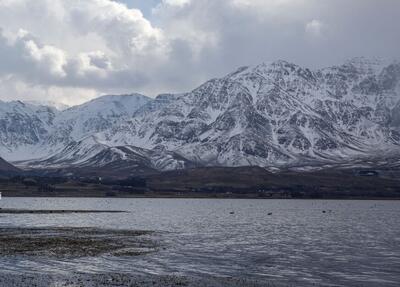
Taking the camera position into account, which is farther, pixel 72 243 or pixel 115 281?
pixel 72 243

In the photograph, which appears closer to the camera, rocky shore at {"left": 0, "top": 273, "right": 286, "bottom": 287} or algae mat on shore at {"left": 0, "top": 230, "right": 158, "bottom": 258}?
rocky shore at {"left": 0, "top": 273, "right": 286, "bottom": 287}

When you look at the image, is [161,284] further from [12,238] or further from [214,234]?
[214,234]

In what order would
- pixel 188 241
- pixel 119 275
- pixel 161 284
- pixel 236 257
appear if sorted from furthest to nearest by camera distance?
pixel 188 241
pixel 236 257
pixel 119 275
pixel 161 284

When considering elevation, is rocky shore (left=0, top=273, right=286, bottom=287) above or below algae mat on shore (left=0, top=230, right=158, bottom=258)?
below

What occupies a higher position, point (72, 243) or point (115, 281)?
point (72, 243)

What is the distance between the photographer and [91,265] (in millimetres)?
77312

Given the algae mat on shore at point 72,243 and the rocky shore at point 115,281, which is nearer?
the rocky shore at point 115,281

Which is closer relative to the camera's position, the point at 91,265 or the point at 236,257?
the point at 91,265

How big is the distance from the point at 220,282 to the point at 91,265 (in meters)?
18.7

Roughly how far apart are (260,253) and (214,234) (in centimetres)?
3853

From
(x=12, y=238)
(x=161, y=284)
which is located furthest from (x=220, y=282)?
(x=12, y=238)

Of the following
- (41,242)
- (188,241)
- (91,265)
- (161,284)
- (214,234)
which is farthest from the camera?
(214,234)

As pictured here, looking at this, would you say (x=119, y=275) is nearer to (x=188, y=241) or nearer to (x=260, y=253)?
(x=260, y=253)

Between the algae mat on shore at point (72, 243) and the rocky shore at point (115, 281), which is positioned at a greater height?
the algae mat on shore at point (72, 243)
